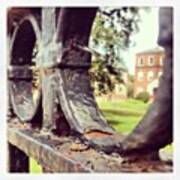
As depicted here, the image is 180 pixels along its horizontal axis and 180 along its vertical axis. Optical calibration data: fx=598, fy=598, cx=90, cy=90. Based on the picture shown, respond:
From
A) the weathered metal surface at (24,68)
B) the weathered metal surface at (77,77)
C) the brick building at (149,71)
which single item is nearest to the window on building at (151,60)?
the brick building at (149,71)

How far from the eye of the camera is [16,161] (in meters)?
1.12

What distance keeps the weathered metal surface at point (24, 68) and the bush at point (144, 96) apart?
0.63ft

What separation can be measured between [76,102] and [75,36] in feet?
0.41

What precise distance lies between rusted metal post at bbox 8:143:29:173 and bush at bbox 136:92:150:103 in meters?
0.25

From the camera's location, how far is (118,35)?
1.11m

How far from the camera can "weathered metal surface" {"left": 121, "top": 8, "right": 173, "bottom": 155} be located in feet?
3.56

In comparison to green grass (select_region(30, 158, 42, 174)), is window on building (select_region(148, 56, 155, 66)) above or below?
above

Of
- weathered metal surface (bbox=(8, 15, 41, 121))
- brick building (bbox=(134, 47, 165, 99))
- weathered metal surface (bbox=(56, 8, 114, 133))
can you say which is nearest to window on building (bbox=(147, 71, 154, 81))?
brick building (bbox=(134, 47, 165, 99))

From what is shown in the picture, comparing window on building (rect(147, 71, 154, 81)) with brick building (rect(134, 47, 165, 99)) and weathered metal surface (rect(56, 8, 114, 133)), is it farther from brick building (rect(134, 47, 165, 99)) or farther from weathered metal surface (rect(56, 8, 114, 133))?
weathered metal surface (rect(56, 8, 114, 133))

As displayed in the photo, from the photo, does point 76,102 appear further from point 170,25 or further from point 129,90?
point 170,25

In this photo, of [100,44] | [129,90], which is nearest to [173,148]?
[129,90]

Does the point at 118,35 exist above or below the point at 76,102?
above

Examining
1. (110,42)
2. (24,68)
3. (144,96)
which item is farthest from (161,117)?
(24,68)

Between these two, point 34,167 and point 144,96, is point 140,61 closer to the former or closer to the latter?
point 144,96
